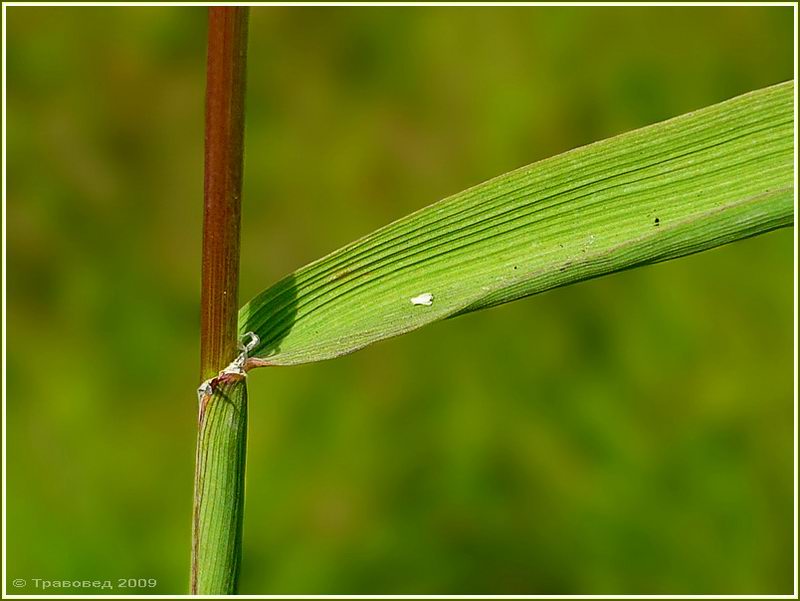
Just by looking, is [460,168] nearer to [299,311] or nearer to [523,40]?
[523,40]

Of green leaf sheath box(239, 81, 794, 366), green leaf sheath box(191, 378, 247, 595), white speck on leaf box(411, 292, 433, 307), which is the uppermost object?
green leaf sheath box(239, 81, 794, 366)

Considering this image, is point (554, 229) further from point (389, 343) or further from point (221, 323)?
point (389, 343)

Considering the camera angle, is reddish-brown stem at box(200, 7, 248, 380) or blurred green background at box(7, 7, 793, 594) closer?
reddish-brown stem at box(200, 7, 248, 380)

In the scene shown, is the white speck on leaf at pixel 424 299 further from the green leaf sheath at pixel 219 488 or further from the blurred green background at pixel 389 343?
the blurred green background at pixel 389 343

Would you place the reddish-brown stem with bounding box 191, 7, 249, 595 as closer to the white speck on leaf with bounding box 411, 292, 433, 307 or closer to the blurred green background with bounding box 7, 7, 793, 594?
the white speck on leaf with bounding box 411, 292, 433, 307

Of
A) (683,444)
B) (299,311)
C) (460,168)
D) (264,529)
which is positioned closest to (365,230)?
(460,168)

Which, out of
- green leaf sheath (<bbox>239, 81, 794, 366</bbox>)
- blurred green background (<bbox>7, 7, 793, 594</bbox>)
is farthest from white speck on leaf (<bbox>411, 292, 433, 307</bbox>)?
blurred green background (<bbox>7, 7, 793, 594</bbox>)
